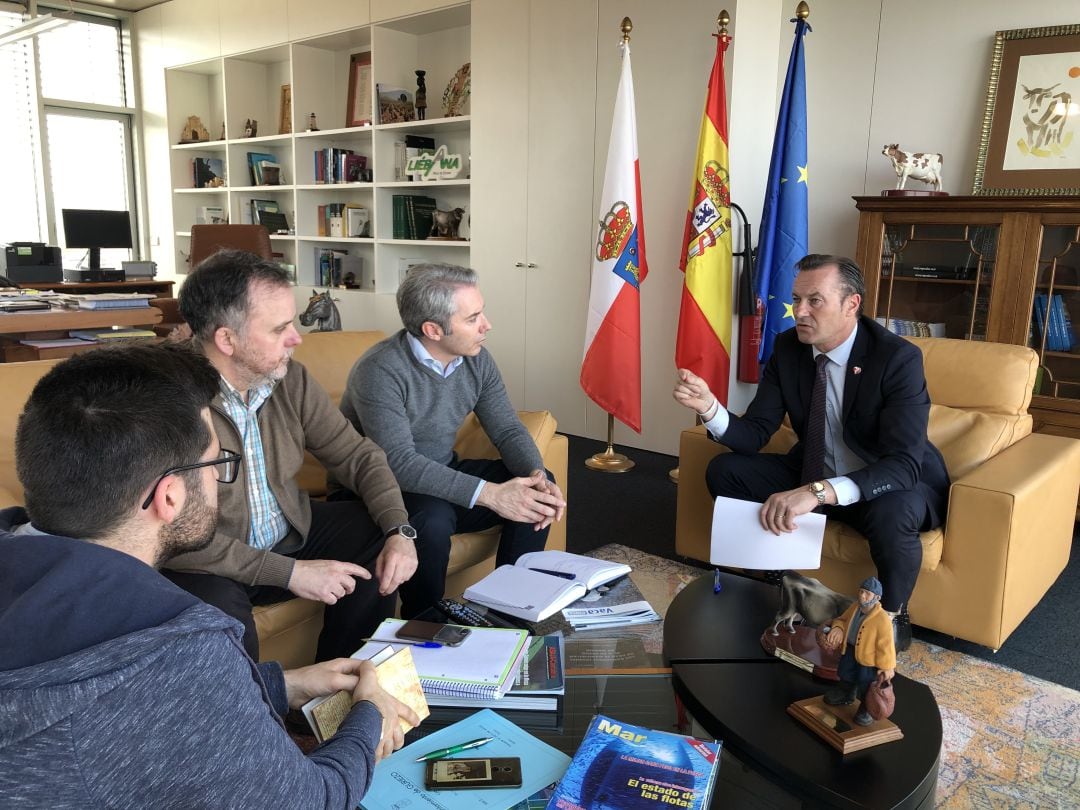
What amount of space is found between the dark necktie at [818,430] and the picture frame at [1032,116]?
145cm

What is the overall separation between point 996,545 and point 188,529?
194 cm

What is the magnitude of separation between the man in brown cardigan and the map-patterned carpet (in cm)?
62

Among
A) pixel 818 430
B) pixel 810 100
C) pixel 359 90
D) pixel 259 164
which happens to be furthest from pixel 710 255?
pixel 259 164

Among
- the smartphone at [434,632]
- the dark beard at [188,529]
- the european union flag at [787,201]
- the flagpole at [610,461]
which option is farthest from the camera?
the flagpole at [610,461]

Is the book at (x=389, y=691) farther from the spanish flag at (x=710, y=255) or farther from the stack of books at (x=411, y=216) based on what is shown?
the stack of books at (x=411, y=216)

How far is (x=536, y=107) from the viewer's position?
444cm

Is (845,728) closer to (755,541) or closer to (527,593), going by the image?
(527,593)

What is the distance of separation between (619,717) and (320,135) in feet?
17.0

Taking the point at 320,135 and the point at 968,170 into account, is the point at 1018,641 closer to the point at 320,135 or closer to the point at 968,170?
the point at 968,170

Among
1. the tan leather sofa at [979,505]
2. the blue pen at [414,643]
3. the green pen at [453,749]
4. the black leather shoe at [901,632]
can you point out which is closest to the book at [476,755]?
the green pen at [453,749]

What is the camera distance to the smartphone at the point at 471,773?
3.58 feet

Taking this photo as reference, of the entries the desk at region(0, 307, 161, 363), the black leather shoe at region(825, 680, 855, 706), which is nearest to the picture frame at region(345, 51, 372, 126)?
the desk at region(0, 307, 161, 363)

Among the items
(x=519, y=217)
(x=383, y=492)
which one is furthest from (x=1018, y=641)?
(x=519, y=217)

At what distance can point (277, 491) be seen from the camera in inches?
72.1
